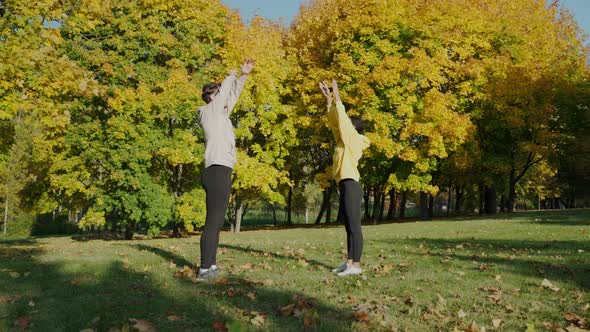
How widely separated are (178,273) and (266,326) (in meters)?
2.93

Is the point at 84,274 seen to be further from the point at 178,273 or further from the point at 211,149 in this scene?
the point at 211,149

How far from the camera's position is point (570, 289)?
6078 mm

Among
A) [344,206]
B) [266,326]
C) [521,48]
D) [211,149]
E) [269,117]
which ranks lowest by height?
[266,326]

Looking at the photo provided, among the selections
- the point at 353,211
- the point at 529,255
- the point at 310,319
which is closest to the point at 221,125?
the point at 353,211

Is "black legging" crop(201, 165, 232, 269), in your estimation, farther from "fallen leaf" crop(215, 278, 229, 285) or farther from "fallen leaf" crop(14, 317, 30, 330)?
"fallen leaf" crop(14, 317, 30, 330)

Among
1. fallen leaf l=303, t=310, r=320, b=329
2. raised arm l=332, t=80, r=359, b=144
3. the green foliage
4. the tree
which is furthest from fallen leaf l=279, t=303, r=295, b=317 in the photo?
the tree

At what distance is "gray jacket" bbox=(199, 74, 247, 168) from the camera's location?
6.45 meters

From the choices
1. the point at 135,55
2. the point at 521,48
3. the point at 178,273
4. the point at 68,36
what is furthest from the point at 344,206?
the point at 521,48

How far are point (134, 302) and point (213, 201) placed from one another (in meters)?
1.71

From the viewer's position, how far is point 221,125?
6.49 m

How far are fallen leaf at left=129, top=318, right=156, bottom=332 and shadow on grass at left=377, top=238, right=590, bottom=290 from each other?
5.36m

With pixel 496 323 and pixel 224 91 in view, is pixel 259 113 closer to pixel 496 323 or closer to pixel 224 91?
pixel 224 91

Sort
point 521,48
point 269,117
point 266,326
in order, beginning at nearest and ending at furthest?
1. point 266,326
2. point 269,117
3. point 521,48

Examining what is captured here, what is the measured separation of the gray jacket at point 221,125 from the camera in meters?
6.45
